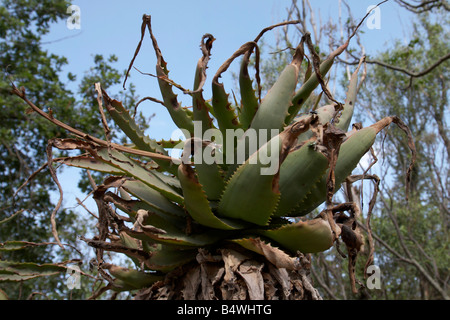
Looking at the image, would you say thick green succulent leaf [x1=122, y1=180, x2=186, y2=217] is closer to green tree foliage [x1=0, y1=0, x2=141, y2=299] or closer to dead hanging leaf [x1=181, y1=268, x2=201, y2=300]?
dead hanging leaf [x1=181, y1=268, x2=201, y2=300]

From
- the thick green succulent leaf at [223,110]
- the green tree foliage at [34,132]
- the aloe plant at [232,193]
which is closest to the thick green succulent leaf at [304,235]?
the aloe plant at [232,193]

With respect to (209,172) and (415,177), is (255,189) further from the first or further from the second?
(415,177)

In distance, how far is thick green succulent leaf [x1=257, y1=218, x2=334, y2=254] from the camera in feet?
3.89

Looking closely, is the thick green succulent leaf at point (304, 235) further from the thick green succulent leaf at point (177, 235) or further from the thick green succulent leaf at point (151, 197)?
the thick green succulent leaf at point (151, 197)

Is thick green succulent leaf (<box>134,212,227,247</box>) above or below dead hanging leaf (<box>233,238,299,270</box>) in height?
above

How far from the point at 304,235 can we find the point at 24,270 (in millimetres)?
966

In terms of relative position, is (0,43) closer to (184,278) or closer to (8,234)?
(8,234)

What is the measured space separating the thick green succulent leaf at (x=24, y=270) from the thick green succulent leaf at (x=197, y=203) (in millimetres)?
535

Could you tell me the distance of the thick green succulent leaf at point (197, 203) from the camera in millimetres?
1149

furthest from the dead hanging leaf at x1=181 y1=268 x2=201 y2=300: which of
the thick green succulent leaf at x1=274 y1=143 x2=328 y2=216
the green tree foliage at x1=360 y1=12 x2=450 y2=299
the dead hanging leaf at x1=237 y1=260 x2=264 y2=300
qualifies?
the green tree foliage at x1=360 y1=12 x2=450 y2=299

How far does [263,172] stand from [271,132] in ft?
0.70

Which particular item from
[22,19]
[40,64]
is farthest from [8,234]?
[22,19]

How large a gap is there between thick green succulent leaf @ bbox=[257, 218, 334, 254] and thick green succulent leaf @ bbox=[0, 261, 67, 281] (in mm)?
728

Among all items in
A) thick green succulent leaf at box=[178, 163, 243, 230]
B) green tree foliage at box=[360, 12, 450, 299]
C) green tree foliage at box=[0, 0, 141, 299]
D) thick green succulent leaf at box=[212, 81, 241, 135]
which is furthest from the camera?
green tree foliage at box=[360, 12, 450, 299]
